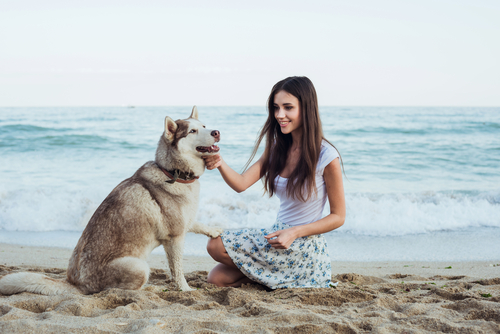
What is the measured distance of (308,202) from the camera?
12.1ft

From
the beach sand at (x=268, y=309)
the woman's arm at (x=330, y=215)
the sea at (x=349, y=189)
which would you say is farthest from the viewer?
the sea at (x=349, y=189)

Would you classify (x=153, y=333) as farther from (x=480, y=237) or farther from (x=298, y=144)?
(x=480, y=237)

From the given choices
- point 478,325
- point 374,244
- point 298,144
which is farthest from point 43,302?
point 374,244

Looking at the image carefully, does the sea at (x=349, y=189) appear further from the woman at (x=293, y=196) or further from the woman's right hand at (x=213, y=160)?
the woman's right hand at (x=213, y=160)

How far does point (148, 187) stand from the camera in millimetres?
3473

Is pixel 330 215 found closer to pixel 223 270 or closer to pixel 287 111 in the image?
pixel 287 111

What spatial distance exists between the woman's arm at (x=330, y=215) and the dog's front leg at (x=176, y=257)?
842 millimetres

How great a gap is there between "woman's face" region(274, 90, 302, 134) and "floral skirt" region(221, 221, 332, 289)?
3.21 ft

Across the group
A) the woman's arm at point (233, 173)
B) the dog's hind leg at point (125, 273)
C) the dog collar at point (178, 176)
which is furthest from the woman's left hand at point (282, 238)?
the dog's hind leg at point (125, 273)

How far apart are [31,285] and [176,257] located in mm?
1212

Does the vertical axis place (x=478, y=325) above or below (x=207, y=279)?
above

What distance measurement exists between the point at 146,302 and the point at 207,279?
1056 mm

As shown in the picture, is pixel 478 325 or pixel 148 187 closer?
pixel 478 325

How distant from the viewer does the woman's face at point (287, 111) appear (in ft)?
11.7
